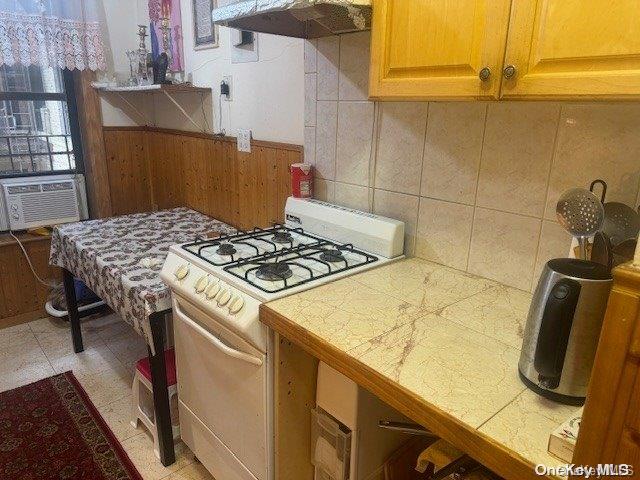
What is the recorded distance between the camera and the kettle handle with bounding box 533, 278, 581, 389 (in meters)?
0.72

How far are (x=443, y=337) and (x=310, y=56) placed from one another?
1268mm

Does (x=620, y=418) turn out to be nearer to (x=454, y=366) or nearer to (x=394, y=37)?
(x=454, y=366)

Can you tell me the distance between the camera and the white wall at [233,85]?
A: 1946mm

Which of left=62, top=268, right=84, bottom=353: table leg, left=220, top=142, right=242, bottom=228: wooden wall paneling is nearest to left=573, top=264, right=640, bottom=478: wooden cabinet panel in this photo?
left=220, top=142, right=242, bottom=228: wooden wall paneling

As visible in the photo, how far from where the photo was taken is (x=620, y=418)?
1.76ft

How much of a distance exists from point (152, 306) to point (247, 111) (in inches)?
45.4

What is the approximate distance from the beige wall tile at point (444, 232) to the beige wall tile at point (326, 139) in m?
0.46

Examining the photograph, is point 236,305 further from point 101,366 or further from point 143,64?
point 143,64

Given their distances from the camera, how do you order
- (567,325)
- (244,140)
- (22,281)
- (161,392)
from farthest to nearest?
(22,281)
(244,140)
(161,392)
(567,325)

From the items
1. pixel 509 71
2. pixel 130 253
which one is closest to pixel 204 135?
pixel 130 253

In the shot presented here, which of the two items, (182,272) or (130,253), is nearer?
(182,272)

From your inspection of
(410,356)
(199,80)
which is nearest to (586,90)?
(410,356)

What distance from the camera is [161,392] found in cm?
167

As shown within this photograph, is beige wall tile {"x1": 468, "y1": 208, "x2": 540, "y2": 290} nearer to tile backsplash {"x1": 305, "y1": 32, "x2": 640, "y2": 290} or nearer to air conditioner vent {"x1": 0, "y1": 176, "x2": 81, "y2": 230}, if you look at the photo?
tile backsplash {"x1": 305, "y1": 32, "x2": 640, "y2": 290}
